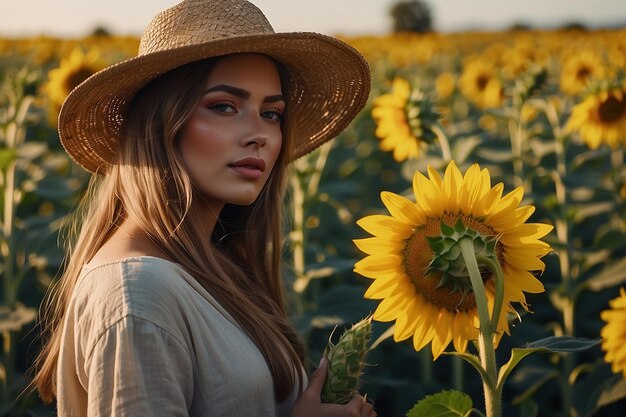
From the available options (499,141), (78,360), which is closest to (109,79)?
(78,360)

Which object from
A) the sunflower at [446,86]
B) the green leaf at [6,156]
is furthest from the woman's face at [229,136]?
the sunflower at [446,86]

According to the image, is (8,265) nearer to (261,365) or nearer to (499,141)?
(261,365)

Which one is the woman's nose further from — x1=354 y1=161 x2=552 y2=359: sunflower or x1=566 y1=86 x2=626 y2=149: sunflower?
x1=566 y1=86 x2=626 y2=149: sunflower

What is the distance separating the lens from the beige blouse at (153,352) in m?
1.33

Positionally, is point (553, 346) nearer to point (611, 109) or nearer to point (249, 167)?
point (249, 167)

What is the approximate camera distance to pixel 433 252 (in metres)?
1.43

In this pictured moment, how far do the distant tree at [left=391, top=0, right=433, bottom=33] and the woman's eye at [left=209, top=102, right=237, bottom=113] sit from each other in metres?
30.6

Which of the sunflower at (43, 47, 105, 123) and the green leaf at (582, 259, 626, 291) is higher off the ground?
the sunflower at (43, 47, 105, 123)

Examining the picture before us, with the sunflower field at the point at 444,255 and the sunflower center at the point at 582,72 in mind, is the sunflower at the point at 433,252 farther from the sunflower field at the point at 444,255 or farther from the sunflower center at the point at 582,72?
the sunflower center at the point at 582,72

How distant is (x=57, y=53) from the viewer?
434 inches

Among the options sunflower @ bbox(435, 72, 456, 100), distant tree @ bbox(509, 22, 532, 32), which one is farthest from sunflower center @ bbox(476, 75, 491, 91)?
distant tree @ bbox(509, 22, 532, 32)

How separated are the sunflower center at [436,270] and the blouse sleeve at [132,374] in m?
0.44

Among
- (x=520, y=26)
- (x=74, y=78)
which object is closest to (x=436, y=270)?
(x=74, y=78)

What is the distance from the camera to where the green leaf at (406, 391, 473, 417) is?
4.69 ft
